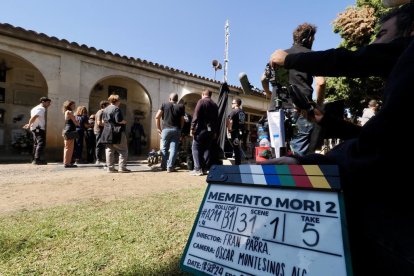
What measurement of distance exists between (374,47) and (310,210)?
752 millimetres

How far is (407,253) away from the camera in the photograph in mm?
723

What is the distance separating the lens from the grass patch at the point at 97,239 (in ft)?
5.84

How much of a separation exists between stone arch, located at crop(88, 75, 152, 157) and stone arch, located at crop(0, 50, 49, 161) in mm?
2360

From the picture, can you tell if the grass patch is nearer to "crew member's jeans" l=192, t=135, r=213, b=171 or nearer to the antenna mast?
"crew member's jeans" l=192, t=135, r=213, b=171

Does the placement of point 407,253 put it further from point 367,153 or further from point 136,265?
point 136,265

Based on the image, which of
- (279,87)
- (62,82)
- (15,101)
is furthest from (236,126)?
(15,101)

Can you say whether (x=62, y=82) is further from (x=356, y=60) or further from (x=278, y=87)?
(x=356, y=60)

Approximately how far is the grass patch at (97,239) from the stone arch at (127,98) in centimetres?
1054

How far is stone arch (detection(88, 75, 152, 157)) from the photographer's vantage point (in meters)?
13.5

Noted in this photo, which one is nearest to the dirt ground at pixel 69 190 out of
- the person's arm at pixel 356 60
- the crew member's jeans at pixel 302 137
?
the crew member's jeans at pixel 302 137

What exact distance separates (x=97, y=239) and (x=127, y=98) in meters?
13.1

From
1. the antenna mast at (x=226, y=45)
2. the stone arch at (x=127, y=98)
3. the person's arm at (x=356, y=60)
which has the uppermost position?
the antenna mast at (x=226, y=45)

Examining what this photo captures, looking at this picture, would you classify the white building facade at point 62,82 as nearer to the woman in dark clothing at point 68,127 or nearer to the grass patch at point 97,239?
the woman in dark clothing at point 68,127

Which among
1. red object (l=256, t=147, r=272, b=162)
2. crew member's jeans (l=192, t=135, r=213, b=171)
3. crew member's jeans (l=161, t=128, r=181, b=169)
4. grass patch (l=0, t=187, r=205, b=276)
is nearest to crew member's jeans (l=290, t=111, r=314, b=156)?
red object (l=256, t=147, r=272, b=162)
